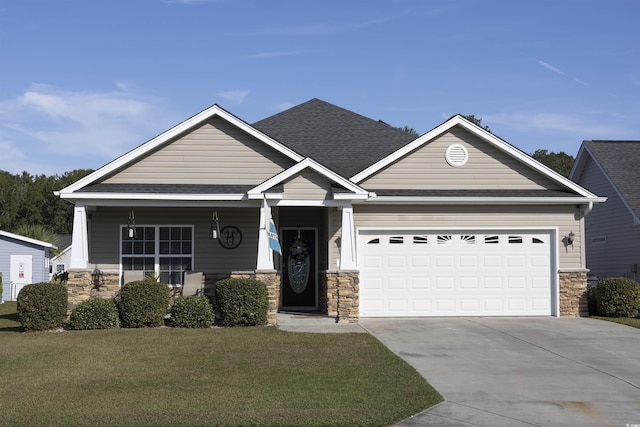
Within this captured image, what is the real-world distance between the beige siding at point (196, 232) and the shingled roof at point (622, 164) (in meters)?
11.4

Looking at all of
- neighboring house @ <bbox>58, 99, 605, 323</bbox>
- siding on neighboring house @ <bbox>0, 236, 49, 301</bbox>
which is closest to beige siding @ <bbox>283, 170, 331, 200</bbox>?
neighboring house @ <bbox>58, 99, 605, 323</bbox>

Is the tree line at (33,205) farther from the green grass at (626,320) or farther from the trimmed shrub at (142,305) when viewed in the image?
the green grass at (626,320)

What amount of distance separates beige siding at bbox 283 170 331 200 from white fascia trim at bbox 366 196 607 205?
1403 millimetres

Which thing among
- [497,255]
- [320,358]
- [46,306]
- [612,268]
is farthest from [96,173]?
[612,268]

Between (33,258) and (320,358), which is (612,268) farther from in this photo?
(33,258)

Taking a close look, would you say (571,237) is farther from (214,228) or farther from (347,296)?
(214,228)

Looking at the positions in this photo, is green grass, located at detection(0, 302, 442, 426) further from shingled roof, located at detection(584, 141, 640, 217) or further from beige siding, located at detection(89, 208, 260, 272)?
shingled roof, located at detection(584, 141, 640, 217)

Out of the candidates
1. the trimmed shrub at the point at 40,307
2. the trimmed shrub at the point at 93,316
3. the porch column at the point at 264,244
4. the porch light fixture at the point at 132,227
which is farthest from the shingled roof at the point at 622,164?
the trimmed shrub at the point at 40,307

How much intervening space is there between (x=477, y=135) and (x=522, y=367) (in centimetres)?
826

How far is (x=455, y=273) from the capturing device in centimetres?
1803

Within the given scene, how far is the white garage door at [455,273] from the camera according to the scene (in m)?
17.9

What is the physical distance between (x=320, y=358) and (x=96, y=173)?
326 inches

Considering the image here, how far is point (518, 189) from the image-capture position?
1847 centimetres

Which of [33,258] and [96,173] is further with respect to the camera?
[33,258]
